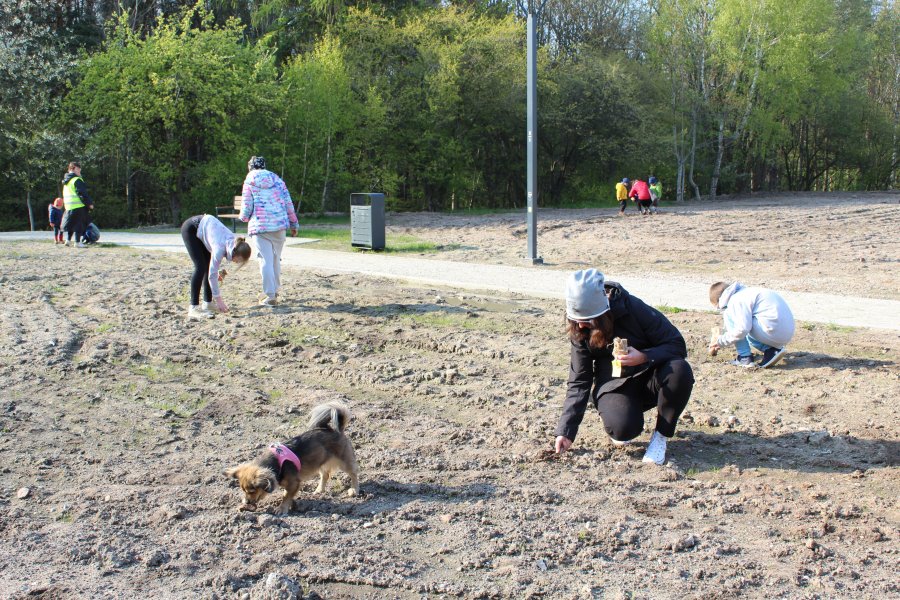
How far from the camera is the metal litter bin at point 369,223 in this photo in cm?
1725

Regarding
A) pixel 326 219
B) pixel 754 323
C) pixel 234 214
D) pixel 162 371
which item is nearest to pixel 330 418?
pixel 162 371

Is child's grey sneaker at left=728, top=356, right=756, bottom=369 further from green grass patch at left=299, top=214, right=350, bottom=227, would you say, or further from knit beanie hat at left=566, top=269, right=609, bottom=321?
green grass patch at left=299, top=214, right=350, bottom=227

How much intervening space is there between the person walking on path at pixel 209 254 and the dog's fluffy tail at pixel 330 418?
453 cm

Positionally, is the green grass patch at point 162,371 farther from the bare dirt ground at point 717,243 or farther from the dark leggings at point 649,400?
the bare dirt ground at point 717,243

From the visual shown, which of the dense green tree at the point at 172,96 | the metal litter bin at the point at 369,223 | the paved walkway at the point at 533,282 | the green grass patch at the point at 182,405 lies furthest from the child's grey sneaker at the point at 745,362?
the dense green tree at the point at 172,96

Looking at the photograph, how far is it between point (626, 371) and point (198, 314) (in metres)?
6.26

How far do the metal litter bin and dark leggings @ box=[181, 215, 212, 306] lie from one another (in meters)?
7.48

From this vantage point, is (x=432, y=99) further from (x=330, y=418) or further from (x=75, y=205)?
(x=330, y=418)

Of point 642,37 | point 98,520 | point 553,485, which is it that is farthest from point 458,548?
point 642,37

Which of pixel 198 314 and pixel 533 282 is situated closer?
pixel 198 314

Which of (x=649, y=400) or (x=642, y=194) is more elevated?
(x=642, y=194)

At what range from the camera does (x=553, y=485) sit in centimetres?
502

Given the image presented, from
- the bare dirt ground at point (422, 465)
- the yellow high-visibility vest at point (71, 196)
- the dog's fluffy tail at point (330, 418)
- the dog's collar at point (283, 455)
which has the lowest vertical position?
the bare dirt ground at point (422, 465)

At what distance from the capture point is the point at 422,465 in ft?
17.6
